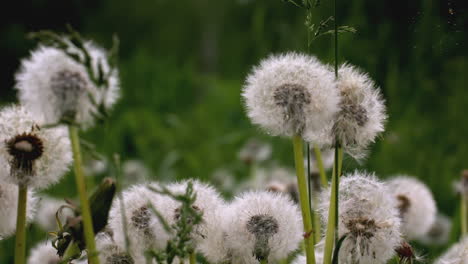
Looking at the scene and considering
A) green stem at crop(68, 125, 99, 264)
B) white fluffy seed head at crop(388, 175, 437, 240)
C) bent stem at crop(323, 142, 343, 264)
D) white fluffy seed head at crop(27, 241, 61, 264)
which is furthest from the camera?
white fluffy seed head at crop(388, 175, 437, 240)

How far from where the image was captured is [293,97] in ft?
4.51

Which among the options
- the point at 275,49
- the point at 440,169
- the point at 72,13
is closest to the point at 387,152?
the point at 440,169

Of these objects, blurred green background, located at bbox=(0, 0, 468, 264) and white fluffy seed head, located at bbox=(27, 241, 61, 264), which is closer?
white fluffy seed head, located at bbox=(27, 241, 61, 264)

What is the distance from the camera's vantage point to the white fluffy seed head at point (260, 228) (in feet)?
4.57

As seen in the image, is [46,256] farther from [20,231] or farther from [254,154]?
[254,154]

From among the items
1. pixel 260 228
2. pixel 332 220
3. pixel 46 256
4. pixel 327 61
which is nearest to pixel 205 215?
pixel 260 228

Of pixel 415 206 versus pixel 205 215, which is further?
pixel 415 206

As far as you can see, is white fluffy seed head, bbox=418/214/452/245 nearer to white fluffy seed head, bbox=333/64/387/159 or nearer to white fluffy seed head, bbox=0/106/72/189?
white fluffy seed head, bbox=333/64/387/159

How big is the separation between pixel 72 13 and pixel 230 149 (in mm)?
8053

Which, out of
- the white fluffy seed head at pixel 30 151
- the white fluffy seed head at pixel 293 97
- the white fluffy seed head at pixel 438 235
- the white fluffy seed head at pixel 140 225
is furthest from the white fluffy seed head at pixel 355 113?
the white fluffy seed head at pixel 438 235

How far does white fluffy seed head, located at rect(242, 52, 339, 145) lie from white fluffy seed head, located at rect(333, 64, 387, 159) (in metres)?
0.04

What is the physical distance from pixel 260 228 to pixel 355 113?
344 mm

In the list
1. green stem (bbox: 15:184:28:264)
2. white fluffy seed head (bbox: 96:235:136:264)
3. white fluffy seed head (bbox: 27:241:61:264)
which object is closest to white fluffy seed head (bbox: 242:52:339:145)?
white fluffy seed head (bbox: 96:235:136:264)

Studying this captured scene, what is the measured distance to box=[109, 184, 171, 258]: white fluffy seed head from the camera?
136 centimetres
